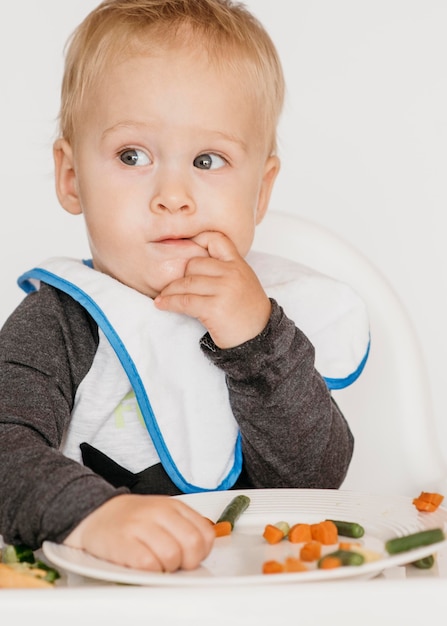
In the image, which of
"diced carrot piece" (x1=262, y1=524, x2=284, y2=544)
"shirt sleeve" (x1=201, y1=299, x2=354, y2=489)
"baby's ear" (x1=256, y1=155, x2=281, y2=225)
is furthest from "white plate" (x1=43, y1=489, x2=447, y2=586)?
"baby's ear" (x1=256, y1=155, x2=281, y2=225)

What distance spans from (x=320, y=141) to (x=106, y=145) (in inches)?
39.3

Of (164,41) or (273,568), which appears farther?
(164,41)

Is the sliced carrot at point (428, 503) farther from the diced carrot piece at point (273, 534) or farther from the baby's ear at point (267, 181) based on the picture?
the baby's ear at point (267, 181)

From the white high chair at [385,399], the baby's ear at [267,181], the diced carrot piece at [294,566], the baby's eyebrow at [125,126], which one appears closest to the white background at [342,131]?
the white high chair at [385,399]

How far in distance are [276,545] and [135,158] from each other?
1.69ft

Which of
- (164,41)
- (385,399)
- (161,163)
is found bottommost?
(385,399)

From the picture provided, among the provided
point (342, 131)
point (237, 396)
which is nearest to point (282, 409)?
point (237, 396)

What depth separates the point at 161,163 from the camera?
4.04 ft

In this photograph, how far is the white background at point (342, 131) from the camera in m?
2.17

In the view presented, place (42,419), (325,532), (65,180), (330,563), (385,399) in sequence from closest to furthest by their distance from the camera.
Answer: (330,563) < (325,532) < (42,419) < (65,180) < (385,399)

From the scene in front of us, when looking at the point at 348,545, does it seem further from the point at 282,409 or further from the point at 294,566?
the point at 282,409

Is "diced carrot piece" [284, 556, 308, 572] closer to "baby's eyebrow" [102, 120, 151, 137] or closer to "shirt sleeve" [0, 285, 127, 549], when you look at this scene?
"shirt sleeve" [0, 285, 127, 549]

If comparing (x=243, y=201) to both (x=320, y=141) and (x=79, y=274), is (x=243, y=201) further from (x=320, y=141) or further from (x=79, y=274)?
(x=320, y=141)

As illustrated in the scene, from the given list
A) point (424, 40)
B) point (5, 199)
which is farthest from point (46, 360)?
point (424, 40)
